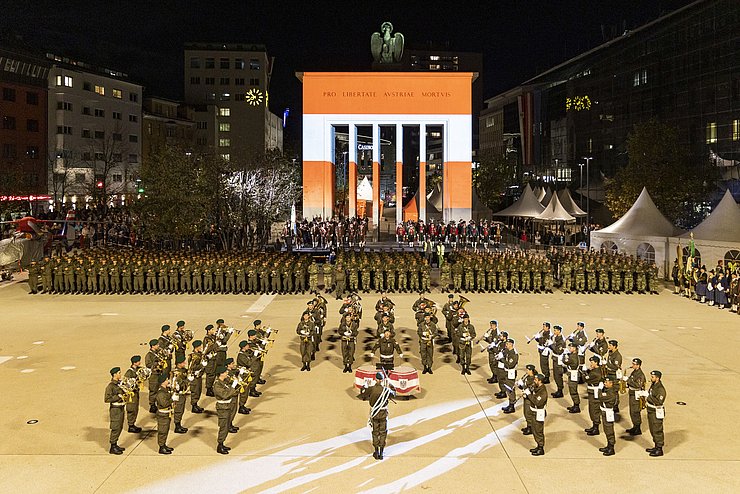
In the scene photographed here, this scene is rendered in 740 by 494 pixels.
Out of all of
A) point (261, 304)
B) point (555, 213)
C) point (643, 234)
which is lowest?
point (261, 304)

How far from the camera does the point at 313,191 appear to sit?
167 ft

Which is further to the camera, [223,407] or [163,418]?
[223,407]

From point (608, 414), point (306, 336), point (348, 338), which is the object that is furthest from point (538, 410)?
point (306, 336)

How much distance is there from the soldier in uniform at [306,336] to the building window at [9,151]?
58209 millimetres

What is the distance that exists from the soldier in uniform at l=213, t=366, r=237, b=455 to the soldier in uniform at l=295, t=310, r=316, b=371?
4.22 meters

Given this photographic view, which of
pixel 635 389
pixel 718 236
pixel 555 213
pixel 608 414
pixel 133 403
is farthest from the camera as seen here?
pixel 555 213

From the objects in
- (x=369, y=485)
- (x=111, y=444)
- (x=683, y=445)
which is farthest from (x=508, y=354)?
(x=111, y=444)

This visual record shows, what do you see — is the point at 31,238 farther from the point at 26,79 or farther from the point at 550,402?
the point at 26,79

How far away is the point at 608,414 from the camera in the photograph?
412 inches

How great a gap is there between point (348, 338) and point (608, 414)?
6.41 metres

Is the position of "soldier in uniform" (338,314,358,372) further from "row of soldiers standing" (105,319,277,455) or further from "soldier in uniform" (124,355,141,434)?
"soldier in uniform" (124,355,141,434)

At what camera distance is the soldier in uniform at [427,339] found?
14.9 metres

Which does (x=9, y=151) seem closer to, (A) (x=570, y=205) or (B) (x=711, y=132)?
(A) (x=570, y=205)

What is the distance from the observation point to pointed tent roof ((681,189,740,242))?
28281 mm
